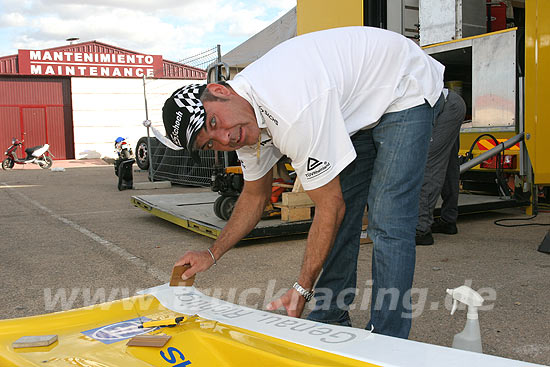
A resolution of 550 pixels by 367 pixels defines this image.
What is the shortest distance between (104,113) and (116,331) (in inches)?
987

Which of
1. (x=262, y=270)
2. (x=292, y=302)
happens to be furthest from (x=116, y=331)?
(x=262, y=270)

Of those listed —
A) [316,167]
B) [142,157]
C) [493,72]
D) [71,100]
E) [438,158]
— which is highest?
[71,100]

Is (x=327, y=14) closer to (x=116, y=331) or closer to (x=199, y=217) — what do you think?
(x=199, y=217)

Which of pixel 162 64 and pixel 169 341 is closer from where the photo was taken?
pixel 169 341

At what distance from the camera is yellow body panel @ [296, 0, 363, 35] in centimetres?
732

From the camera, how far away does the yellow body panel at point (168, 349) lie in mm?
1578

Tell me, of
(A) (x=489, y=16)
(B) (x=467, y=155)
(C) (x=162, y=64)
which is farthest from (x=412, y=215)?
(C) (x=162, y=64)

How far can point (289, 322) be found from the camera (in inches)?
72.8

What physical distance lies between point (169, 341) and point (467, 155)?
545 cm

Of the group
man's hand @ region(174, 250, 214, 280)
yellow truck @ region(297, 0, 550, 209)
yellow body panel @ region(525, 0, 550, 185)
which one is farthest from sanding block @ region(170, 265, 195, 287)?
yellow body panel @ region(525, 0, 550, 185)

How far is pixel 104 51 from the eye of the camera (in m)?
28.7

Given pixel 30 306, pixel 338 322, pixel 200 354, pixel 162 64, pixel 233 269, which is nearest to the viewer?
pixel 200 354

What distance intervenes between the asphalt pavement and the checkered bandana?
1.60 metres

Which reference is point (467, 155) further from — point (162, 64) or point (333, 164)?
point (162, 64)
